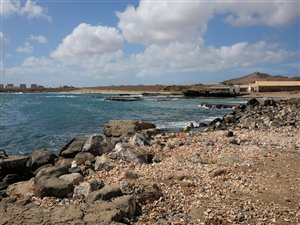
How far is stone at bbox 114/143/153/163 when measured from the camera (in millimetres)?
13383

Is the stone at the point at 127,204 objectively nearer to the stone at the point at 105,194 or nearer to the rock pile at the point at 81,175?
the rock pile at the point at 81,175

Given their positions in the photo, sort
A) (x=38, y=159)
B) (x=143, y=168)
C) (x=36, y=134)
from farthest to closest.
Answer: (x=36, y=134) → (x=38, y=159) → (x=143, y=168)

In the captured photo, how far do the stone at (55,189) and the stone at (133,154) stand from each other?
3659 millimetres

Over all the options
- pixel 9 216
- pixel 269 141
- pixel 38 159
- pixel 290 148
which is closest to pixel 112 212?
pixel 9 216

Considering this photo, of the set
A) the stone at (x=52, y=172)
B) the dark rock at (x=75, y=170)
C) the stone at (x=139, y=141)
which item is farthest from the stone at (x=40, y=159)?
the stone at (x=139, y=141)

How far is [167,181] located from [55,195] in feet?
10.4

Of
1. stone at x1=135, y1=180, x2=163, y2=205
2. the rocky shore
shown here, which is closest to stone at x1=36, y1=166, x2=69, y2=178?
the rocky shore

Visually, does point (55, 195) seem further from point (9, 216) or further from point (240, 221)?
point (240, 221)

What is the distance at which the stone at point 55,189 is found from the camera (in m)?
9.84

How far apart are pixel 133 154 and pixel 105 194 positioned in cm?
483

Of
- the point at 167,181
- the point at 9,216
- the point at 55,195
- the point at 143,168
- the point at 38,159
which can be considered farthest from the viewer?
the point at 38,159

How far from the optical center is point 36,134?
94.2 ft

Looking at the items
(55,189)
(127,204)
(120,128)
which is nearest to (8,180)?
(55,189)

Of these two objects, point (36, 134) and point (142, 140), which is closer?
point (142, 140)
